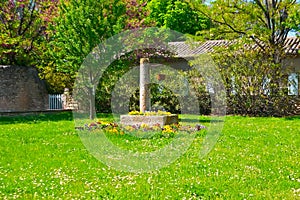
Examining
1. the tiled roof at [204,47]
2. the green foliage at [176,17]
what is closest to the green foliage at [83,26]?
the tiled roof at [204,47]

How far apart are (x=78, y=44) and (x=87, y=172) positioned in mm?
11118

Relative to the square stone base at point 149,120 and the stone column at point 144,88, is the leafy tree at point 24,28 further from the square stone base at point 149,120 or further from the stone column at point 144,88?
the square stone base at point 149,120

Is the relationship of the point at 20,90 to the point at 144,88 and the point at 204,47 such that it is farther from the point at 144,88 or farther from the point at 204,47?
the point at 204,47

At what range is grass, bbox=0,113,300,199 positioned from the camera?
5785 millimetres

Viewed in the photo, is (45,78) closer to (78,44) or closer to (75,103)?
(75,103)

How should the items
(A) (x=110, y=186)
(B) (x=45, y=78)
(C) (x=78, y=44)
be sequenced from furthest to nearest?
(B) (x=45, y=78) → (C) (x=78, y=44) → (A) (x=110, y=186)

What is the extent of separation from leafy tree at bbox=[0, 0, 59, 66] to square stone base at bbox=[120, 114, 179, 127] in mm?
11391

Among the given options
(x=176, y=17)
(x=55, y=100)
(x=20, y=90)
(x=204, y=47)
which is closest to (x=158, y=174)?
(x=20, y=90)

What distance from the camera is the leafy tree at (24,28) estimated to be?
76.5ft

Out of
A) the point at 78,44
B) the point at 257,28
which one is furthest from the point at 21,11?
the point at 257,28

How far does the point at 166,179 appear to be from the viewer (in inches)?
261

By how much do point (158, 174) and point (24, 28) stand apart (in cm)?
2018

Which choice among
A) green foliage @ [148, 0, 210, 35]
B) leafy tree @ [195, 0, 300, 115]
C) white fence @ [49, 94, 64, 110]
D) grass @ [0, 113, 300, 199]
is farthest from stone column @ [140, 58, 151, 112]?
green foliage @ [148, 0, 210, 35]

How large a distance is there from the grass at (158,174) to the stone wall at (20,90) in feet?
44.1
